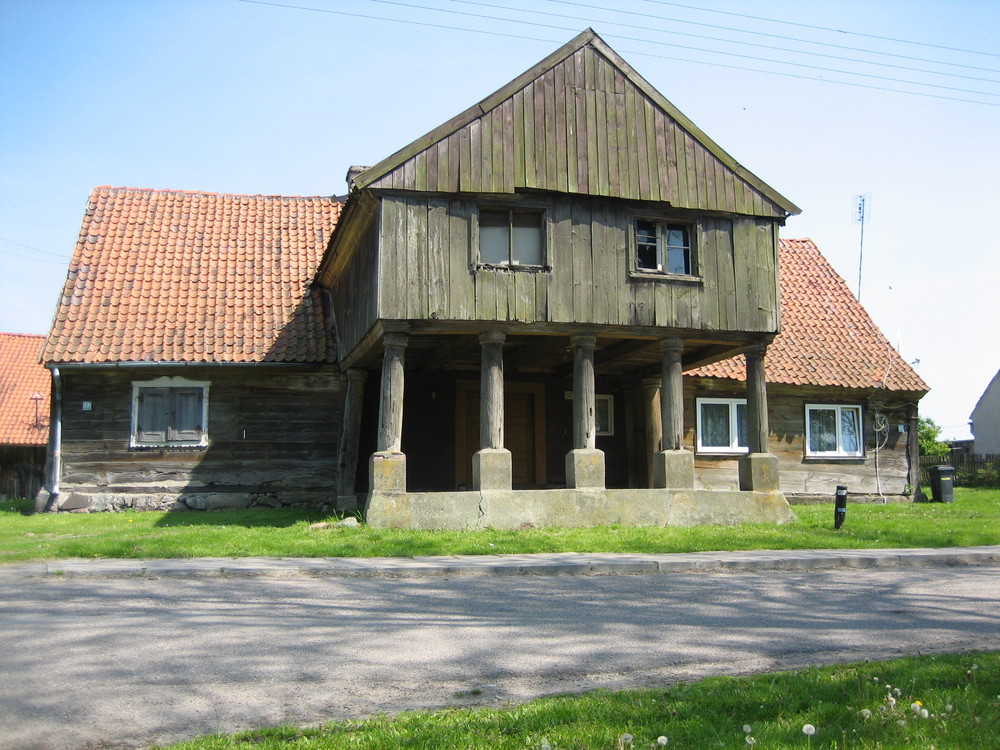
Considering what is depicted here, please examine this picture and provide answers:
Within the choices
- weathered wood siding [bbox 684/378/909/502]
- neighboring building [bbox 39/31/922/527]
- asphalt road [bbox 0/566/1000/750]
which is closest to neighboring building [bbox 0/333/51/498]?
neighboring building [bbox 39/31/922/527]

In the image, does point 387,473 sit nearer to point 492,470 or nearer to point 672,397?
point 492,470

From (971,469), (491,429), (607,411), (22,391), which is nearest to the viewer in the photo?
(491,429)

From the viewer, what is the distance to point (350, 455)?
1872 centimetres

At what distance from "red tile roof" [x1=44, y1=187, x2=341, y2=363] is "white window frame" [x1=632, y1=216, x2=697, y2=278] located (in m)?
6.84

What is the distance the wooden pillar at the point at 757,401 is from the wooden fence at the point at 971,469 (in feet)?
50.4

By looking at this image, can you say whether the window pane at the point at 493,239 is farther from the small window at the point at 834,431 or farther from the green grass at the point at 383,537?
the small window at the point at 834,431

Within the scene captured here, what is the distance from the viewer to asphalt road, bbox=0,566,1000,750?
549 cm

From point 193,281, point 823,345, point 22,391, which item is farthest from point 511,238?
point 22,391

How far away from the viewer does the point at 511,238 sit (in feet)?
51.9

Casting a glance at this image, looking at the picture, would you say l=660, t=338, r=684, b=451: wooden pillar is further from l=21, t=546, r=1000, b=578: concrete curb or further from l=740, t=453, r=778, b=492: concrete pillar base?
l=21, t=546, r=1000, b=578: concrete curb

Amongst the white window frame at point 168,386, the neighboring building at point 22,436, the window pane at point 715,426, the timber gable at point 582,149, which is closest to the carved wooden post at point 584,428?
the timber gable at point 582,149

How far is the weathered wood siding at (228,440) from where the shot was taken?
19.0 m

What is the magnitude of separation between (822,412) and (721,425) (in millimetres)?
2796

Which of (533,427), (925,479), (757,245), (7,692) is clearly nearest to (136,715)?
(7,692)
